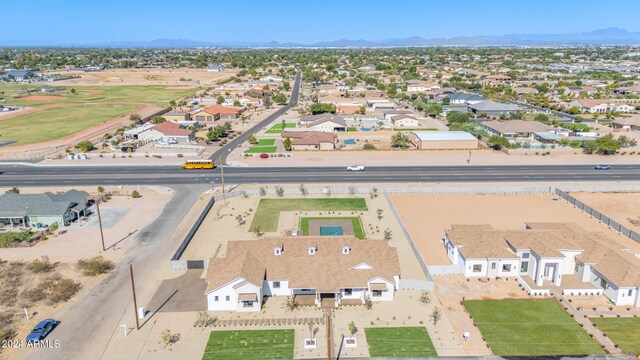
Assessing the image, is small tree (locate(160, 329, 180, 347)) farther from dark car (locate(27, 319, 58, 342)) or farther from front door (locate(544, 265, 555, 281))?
front door (locate(544, 265, 555, 281))

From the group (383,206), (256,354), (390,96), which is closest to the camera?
(256,354)

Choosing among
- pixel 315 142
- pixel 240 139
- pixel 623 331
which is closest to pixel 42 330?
pixel 623 331

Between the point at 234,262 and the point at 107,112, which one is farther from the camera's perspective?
the point at 107,112

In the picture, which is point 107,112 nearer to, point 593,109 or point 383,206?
point 383,206

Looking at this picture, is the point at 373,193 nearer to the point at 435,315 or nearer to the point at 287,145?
the point at 287,145

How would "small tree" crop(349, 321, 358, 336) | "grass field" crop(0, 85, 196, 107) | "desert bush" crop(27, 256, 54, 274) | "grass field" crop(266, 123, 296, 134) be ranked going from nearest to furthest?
"small tree" crop(349, 321, 358, 336)
"desert bush" crop(27, 256, 54, 274)
"grass field" crop(266, 123, 296, 134)
"grass field" crop(0, 85, 196, 107)

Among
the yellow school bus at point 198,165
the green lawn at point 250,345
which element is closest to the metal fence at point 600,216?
the green lawn at point 250,345

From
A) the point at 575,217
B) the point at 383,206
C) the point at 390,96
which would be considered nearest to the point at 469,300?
Answer: the point at 383,206

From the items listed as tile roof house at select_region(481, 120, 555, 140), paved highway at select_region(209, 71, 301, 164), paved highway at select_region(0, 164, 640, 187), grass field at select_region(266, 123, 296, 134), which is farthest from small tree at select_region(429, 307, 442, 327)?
grass field at select_region(266, 123, 296, 134)

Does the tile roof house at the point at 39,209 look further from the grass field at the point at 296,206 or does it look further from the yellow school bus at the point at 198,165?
the grass field at the point at 296,206
